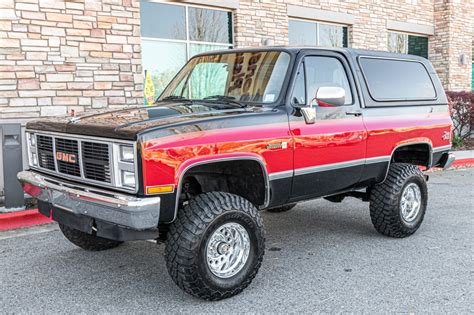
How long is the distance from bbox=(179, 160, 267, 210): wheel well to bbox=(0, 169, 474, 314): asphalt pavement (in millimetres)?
734

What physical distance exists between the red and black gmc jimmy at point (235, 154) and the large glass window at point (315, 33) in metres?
6.96

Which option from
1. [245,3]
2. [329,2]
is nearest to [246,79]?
[245,3]

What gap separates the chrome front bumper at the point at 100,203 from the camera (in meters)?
3.41

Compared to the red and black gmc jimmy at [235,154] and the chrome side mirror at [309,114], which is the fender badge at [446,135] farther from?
the chrome side mirror at [309,114]

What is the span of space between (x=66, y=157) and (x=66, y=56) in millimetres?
5024

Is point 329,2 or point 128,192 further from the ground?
point 329,2

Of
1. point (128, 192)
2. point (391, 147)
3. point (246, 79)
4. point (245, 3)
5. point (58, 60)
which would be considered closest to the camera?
point (128, 192)

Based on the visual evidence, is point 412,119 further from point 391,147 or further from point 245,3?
point 245,3

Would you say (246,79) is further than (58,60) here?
No

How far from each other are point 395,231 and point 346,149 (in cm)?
121

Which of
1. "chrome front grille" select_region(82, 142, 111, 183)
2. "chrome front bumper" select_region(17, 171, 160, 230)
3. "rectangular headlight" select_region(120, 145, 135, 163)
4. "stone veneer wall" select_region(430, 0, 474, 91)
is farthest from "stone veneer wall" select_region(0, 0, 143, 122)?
"stone veneer wall" select_region(430, 0, 474, 91)

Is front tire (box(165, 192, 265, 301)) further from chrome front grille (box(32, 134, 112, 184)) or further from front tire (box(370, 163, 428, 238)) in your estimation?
front tire (box(370, 163, 428, 238))

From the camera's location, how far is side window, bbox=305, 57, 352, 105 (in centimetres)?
469

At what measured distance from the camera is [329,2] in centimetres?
1312
